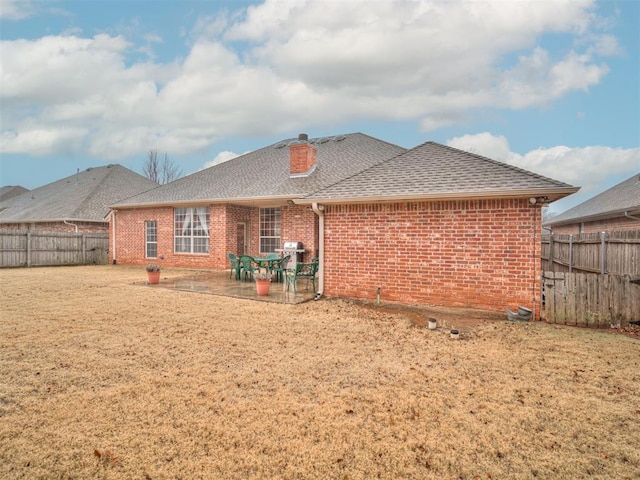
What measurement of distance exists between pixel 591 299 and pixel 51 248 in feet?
75.2

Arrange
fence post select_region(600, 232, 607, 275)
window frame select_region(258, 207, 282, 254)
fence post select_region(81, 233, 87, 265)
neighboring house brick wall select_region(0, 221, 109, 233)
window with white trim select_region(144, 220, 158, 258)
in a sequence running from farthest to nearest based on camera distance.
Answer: neighboring house brick wall select_region(0, 221, 109, 233)
fence post select_region(81, 233, 87, 265)
window with white trim select_region(144, 220, 158, 258)
window frame select_region(258, 207, 282, 254)
fence post select_region(600, 232, 607, 275)

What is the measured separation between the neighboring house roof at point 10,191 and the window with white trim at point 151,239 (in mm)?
29859

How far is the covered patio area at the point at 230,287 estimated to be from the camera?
912cm

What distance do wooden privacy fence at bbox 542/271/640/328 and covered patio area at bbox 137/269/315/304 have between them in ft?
17.3

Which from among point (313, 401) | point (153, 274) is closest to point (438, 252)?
point (313, 401)

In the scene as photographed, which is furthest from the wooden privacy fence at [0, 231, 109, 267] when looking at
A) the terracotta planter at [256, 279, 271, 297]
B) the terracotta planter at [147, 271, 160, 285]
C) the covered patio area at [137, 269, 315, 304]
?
the terracotta planter at [256, 279, 271, 297]

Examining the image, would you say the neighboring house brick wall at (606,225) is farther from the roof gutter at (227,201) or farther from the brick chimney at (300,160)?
the roof gutter at (227,201)

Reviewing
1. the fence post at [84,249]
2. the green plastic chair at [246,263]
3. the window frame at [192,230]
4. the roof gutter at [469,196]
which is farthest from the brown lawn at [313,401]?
A: the fence post at [84,249]

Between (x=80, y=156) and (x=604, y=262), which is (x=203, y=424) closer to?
(x=604, y=262)

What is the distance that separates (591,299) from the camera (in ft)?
22.1

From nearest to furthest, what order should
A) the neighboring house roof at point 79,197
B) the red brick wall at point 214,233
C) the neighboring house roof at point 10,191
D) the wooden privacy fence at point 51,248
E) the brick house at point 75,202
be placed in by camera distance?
the red brick wall at point 214,233
the wooden privacy fence at point 51,248
the brick house at point 75,202
the neighboring house roof at point 79,197
the neighboring house roof at point 10,191

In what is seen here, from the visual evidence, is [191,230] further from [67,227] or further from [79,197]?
[79,197]

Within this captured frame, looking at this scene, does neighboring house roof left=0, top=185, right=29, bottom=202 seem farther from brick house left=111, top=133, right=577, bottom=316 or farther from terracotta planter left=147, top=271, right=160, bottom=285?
brick house left=111, top=133, right=577, bottom=316

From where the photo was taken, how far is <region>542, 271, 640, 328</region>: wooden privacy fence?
662cm
